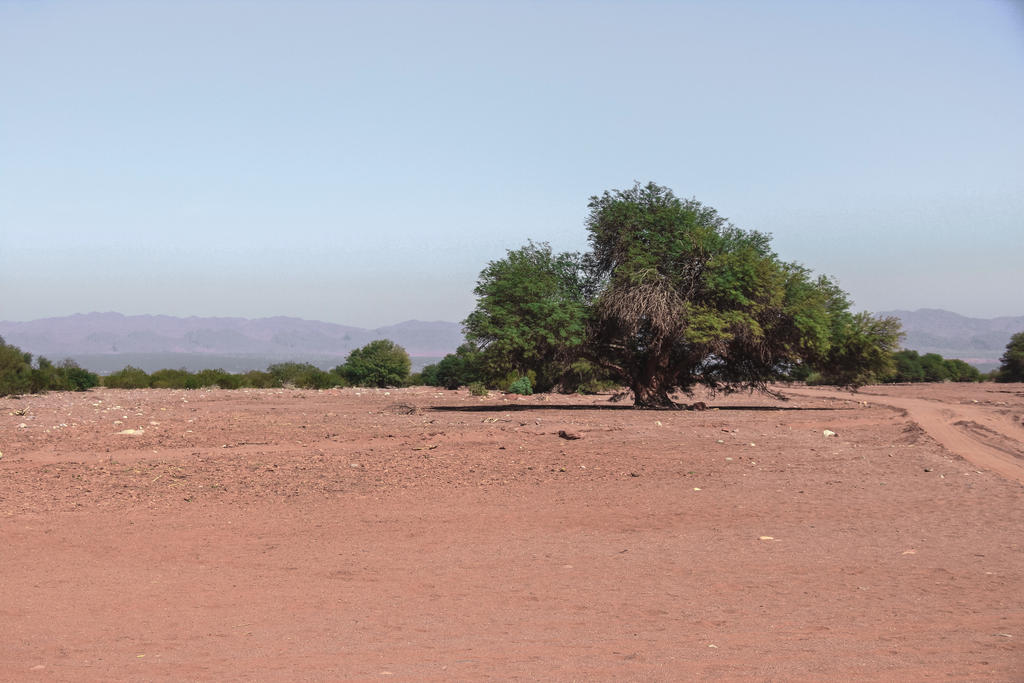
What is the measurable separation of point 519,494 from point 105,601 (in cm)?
603

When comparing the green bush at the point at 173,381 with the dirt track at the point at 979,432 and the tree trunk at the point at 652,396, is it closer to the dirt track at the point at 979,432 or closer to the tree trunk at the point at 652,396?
the tree trunk at the point at 652,396

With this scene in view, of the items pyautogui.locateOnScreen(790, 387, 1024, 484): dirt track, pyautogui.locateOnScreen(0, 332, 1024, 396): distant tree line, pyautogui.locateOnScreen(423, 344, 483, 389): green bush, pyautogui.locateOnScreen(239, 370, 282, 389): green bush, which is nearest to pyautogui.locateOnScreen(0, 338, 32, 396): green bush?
pyautogui.locateOnScreen(0, 332, 1024, 396): distant tree line

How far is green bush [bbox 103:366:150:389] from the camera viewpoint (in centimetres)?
4750

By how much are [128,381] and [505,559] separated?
4477cm

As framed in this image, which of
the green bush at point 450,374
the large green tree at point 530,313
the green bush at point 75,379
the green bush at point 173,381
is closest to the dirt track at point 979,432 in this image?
the large green tree at point 530,313

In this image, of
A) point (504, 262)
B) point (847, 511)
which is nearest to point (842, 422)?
point (504, 262)

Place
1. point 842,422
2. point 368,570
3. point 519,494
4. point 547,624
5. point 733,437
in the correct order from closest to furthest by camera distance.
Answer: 1. point 547,624
2. point 368,570
3. point 519,494
4. point 733,437
5. point 842,422

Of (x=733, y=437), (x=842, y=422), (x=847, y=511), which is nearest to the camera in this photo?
(x=847, y=511)

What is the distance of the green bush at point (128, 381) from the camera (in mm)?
47500

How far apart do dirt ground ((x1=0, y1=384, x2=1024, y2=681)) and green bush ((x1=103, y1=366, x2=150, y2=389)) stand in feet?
105

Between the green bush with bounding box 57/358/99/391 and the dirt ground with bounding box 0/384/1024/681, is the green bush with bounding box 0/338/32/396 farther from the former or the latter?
the dirt ground with bounding box 0/384/1024/681

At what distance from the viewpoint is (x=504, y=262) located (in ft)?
94.1

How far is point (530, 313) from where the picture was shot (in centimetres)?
2730

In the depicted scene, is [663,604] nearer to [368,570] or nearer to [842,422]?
[368,570]
